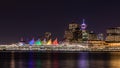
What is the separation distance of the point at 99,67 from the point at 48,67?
8.28m

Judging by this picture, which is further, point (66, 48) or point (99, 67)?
point (66, 48)

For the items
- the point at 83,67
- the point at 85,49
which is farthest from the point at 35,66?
the point at 85,49

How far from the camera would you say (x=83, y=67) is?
250 feet

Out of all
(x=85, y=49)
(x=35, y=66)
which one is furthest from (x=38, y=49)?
(x=35, y=66)

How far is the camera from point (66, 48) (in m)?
193

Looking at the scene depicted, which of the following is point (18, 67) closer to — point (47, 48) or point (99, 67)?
point (99, 67)

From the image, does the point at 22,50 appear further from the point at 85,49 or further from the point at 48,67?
the point at 48,67

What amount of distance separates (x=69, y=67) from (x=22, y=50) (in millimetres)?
123993

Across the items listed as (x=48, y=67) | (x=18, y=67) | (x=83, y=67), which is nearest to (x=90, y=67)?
(x=83, y=67)

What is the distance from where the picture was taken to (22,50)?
7810 inches

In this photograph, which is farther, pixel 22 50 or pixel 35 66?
pixel 22 50

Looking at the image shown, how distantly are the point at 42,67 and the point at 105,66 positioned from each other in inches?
414

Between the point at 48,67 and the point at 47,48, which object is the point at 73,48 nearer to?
the point at 47,48

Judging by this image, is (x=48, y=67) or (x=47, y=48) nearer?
(x=48, y=67)
